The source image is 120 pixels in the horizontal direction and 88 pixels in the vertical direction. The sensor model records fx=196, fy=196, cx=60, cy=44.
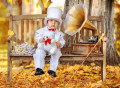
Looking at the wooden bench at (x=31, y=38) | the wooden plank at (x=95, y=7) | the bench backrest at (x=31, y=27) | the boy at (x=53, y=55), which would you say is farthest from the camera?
the wooden plank at (x=95, y=7)

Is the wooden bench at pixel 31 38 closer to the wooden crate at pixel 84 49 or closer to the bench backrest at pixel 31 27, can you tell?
the bench backrest at pixel 31 27

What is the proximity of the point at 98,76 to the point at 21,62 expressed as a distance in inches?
97.5

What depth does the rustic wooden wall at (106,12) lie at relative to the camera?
17.0ft

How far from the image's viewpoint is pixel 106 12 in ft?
17.2

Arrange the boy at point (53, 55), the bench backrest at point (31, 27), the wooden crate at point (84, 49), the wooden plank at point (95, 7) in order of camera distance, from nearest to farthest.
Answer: the boy at point (53, 55) → the wooden crate at point (84, 49) → the bench backrest at point (31, 27) → the wooden plank at point (95, 7)

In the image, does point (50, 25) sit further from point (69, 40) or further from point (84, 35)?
point (84, 35)

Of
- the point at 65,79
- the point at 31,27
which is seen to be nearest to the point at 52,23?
the point at 31,27

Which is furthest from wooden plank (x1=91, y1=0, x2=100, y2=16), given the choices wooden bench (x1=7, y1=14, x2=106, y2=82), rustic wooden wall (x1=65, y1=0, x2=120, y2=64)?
wooden bench (x1=7, y1=14, x2=106, y2=82)

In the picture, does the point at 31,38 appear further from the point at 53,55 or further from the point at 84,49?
the point at 84,49

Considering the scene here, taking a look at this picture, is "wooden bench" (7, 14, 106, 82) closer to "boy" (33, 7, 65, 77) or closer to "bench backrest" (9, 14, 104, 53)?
"bench backrest" (9, 14, 104, 53)

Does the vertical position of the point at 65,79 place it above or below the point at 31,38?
below

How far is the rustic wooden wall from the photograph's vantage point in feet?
17.0

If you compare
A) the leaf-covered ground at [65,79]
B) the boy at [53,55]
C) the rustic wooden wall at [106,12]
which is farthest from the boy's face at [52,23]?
the rustic wooden wall at [106,12]

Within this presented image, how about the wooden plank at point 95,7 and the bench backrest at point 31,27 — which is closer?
the bench backrest at point 31,27
